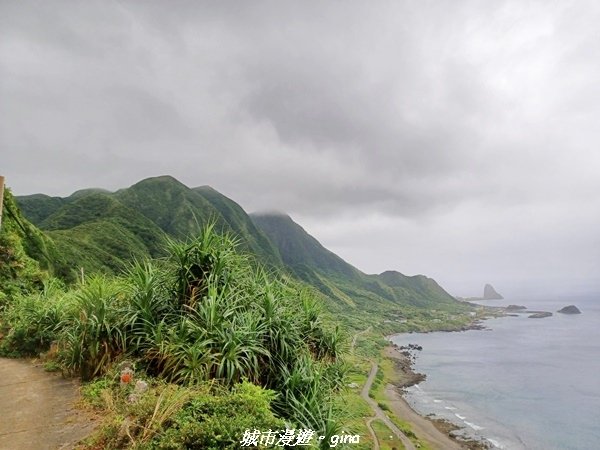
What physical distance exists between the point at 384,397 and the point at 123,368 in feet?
144

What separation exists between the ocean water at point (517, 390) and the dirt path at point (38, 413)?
126 feet

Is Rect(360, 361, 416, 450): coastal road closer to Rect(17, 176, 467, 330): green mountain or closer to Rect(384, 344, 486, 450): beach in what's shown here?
Rect(384, 344, 486, 450): beach

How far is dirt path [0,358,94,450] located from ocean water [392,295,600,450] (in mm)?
38395

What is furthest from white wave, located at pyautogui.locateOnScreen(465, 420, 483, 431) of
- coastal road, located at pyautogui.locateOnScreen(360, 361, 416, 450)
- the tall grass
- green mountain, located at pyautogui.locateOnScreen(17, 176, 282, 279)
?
the tall grass

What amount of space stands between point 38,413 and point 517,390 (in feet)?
Result: 205

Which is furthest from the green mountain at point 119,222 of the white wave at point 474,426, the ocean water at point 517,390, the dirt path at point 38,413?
the ocean water at point 517,390

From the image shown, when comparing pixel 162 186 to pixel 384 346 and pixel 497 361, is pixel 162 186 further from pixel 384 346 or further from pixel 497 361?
pixel 497 361

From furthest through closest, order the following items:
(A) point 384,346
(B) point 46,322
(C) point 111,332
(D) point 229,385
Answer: (A) point 384,346 < (B) point 46,322 < (C) point 111,332 < (D) point 229,385

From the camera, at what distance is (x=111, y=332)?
6.20m

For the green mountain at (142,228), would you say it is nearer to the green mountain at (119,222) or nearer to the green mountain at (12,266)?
the green mountain at (119,222)

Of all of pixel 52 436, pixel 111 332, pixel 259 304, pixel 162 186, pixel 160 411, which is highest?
pixel 162 186

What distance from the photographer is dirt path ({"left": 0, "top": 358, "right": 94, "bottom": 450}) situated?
165 inches

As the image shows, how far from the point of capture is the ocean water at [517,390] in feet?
124

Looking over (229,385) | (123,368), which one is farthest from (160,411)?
(123,368)
